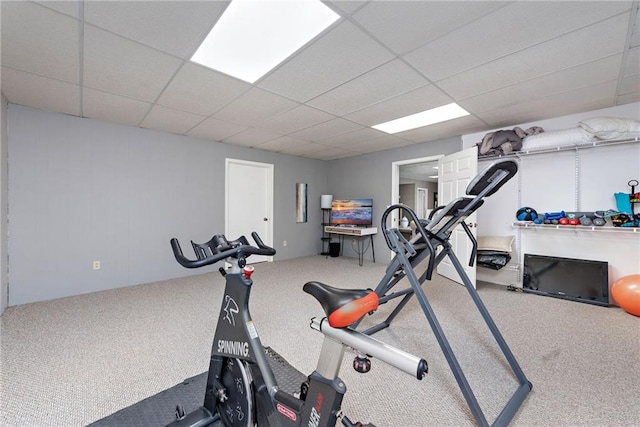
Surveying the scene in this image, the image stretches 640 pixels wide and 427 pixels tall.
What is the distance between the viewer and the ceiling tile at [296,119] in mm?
3316

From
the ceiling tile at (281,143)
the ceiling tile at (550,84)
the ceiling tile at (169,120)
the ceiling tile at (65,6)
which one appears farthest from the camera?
the ceiling tile at (281,143)

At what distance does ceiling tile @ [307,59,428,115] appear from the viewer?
2363mm

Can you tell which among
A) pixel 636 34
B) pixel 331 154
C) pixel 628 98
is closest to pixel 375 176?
pixel 331 154

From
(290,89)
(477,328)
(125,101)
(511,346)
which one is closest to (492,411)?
(511,346)

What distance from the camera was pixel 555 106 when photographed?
3.18 meters

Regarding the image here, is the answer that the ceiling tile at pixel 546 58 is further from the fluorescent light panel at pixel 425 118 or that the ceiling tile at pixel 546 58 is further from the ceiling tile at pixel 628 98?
the ceiling tile at pixel 628 98

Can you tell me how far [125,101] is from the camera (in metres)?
3.00

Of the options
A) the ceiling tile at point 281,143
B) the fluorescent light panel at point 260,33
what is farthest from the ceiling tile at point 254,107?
the ceiling tile at point 281,143

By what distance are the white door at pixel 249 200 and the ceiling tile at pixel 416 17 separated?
3.83 m

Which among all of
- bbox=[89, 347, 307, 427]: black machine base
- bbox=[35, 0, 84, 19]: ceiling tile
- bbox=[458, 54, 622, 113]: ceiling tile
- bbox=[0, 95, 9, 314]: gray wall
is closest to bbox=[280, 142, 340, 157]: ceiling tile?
bbox=[458, 54, 622, 113]: ceiling tile

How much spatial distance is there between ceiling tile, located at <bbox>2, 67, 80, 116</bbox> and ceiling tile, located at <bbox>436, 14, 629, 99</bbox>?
12.2ft

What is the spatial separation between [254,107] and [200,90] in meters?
0.63

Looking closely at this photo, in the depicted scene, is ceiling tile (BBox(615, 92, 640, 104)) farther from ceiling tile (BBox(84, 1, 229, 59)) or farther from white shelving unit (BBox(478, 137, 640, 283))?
ceiling tile (BBox(84, 1, 229, 59))

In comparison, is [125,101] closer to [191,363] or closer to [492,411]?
[191,363]
